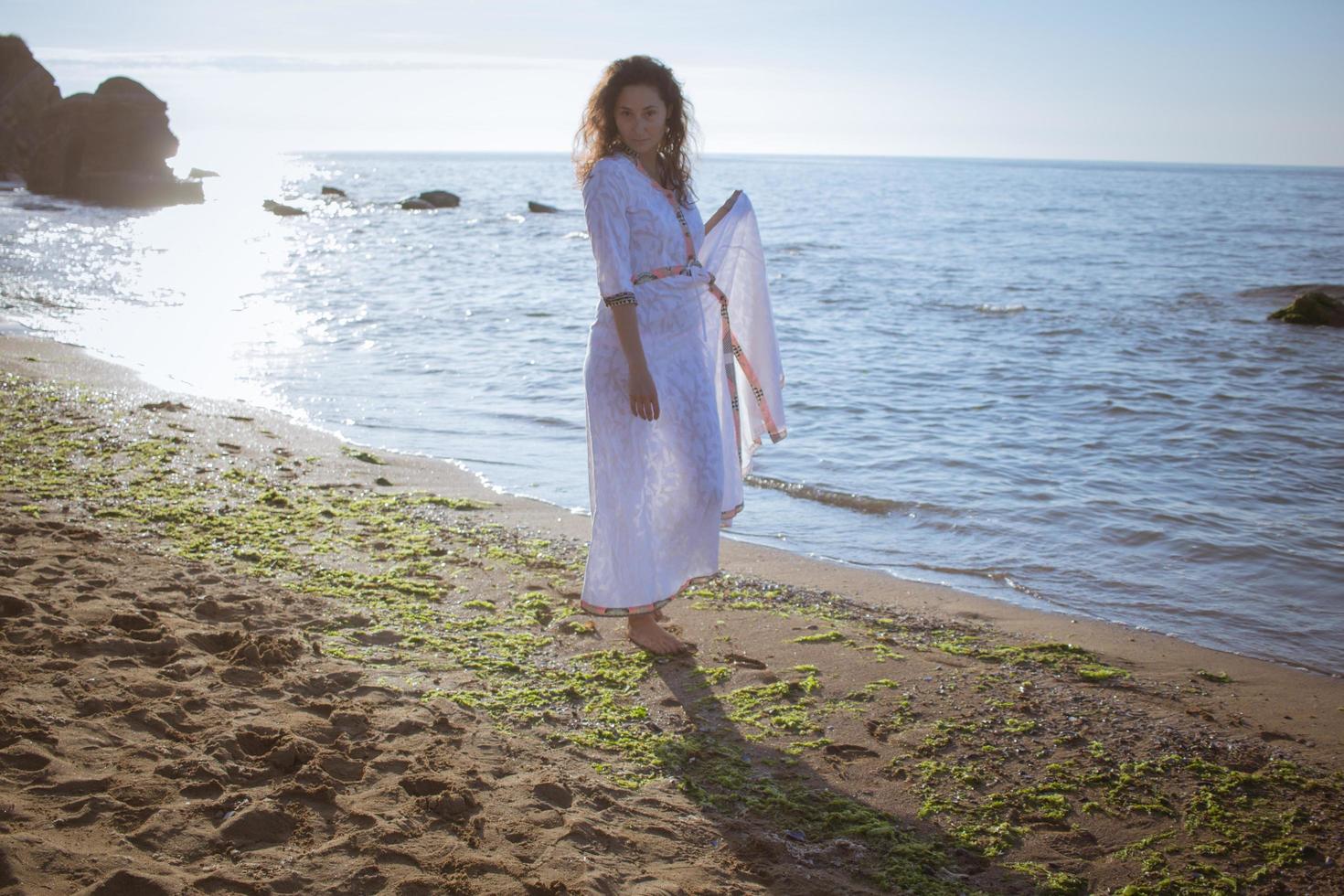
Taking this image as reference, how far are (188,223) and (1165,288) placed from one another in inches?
1038

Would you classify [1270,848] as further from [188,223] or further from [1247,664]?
[188,223]

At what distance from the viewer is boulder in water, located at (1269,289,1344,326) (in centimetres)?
1420

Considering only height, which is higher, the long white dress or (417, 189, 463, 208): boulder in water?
(417, 189, 463, 208): boulder in water

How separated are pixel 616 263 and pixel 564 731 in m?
1.53

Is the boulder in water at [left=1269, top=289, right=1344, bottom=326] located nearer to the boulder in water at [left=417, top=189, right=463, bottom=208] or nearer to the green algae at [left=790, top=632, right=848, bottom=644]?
the green algae at [left=790, top=632, right=848, bottom=644]

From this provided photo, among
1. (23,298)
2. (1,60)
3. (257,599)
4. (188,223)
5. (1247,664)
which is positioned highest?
(1,60)

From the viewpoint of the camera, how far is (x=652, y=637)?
12.8 ft

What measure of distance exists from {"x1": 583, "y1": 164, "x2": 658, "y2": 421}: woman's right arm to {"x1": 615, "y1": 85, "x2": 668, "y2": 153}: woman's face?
0.19m

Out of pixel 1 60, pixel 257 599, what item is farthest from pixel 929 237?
pixel 1 60

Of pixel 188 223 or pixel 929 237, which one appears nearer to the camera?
pixel 929 237

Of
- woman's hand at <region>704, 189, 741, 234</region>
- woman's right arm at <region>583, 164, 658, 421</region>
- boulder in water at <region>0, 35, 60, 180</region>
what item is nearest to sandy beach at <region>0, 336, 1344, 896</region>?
woman's right arm at <region>583, 164, 658, 421</region>

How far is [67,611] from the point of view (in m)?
3.48

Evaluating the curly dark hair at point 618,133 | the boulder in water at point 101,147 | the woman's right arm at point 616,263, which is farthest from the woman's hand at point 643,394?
the boulder in water at point 101,147

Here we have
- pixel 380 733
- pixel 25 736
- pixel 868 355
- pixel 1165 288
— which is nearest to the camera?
pixel 25 736
